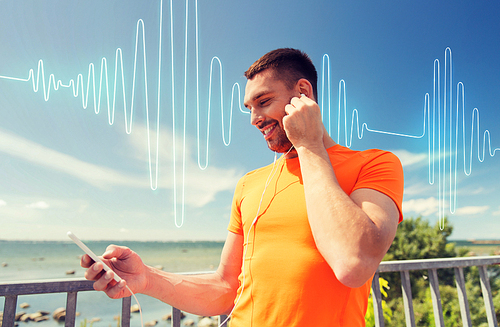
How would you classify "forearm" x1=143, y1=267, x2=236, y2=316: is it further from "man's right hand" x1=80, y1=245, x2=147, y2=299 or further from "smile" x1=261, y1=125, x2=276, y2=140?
"smile" x1=261, y1=125, x2=276, y2=140

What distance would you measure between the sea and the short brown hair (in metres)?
17.5

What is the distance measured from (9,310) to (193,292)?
44.8 inches

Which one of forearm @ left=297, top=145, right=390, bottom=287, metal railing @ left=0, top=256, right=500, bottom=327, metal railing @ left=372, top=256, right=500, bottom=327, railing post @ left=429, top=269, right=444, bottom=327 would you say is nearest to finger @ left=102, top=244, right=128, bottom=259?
forearm @ left=297, top=145, right=390, bottom=287

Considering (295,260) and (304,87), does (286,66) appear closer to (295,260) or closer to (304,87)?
(304,87)

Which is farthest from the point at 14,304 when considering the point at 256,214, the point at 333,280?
the point at 333,280

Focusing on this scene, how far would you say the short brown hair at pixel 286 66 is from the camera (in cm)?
125

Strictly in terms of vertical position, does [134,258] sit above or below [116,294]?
above

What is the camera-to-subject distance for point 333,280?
35.7 inches

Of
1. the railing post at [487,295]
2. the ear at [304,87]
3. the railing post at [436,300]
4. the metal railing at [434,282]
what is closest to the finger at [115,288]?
the ear at [304,87]

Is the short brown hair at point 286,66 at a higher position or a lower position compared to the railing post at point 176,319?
higher

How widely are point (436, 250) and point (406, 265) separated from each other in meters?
19.8

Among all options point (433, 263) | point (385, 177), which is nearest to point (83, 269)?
point (433, 263)

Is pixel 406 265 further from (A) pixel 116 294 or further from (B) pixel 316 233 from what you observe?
(A) pixel 116 294

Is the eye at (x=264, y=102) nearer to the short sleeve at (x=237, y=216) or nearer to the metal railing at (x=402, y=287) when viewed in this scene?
the short sleeve at (x=237, y=216)
